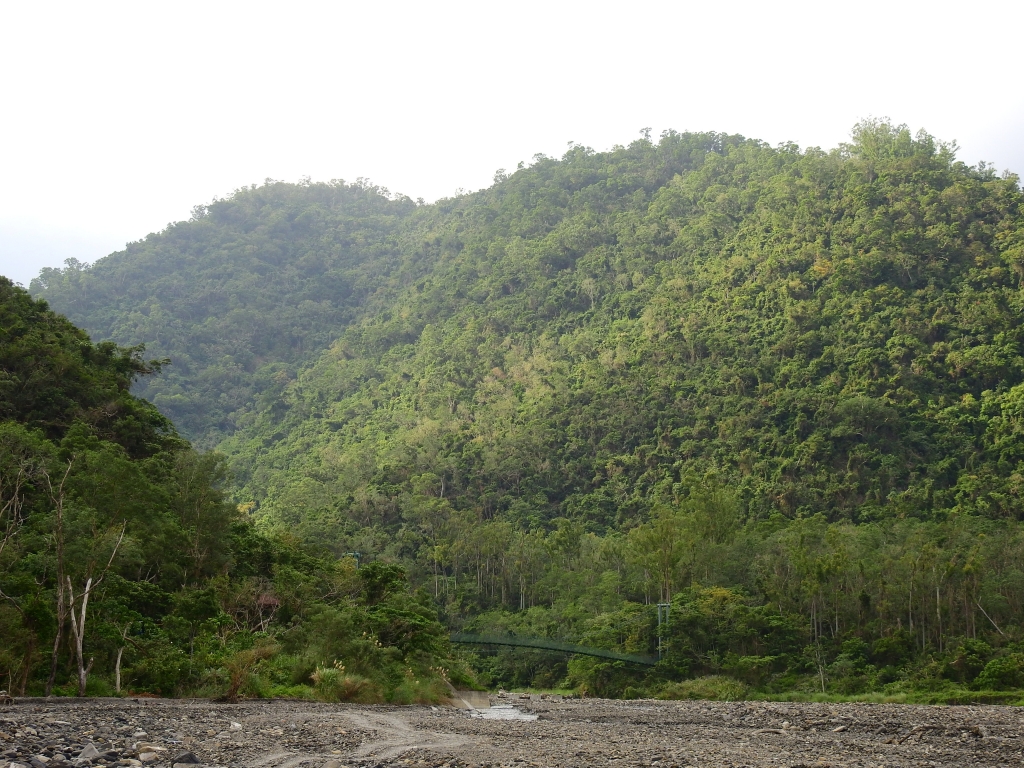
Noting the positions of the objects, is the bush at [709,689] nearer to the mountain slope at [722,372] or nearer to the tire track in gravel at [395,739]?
the mountain slope at [722,372]

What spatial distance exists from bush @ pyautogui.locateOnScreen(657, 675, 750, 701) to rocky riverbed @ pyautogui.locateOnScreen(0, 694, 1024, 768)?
15.4 metres

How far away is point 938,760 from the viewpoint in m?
12.8

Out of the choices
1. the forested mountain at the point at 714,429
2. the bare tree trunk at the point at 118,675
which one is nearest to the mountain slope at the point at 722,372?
the forested mountain at the point at 714,429

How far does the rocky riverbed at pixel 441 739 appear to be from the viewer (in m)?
10.2

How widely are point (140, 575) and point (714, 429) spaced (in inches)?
1826

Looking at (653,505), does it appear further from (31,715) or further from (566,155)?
(566,155)

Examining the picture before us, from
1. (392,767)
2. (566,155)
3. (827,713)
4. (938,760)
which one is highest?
(566,155)

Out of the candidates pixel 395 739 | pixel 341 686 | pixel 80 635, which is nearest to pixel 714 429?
pixel 341 686

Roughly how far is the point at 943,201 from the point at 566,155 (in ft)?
249

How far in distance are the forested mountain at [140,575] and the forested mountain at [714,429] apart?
15.8 m

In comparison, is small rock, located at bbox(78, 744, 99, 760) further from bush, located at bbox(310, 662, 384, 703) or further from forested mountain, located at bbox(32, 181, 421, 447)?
forested mountain, located at bbox(32, 181, 421, 447)

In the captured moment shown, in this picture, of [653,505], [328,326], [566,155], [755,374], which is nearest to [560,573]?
[653,505]

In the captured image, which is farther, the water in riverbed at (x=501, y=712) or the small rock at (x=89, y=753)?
the water in riverbed at (x=501, y=712)

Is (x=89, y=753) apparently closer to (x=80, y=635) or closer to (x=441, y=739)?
(x=441, y=739)
